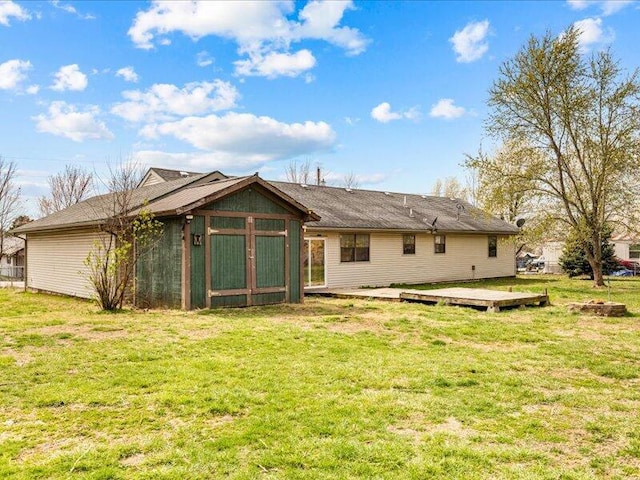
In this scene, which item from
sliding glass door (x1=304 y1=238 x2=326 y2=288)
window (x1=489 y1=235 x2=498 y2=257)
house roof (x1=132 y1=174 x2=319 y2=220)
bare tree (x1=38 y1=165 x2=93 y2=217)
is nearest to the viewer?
house roof (x1=132 y1=174 x2=319 y2=220)

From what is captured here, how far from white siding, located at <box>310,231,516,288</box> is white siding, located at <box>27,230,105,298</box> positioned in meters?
7.28

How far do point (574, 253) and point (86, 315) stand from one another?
23927 mm

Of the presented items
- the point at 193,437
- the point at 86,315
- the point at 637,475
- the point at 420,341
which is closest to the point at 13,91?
the point at 86,315

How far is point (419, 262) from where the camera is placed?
20609 mm

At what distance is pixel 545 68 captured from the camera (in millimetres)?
18453

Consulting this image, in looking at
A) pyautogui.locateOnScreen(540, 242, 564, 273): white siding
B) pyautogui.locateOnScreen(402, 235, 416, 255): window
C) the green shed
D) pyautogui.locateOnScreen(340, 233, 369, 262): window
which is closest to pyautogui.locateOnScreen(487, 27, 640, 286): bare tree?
pyautogui.locateOnScreen(402, 235, 416, 255): window

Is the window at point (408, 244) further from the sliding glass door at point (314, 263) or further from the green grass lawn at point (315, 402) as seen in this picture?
the green grass lawn at point (315, 402)

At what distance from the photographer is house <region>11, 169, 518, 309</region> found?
11.6 metres

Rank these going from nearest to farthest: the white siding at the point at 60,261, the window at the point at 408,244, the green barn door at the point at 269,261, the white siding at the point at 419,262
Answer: the green barn door at the point at 269,261
the white siding at the point at 60,261
the white siding at the point at 419,262
the window at the point at 408,244

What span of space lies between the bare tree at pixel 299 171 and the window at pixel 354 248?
86.5 feet

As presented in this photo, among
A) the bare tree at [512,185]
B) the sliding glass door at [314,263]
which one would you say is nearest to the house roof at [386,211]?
the sliding glass door at [314,263]

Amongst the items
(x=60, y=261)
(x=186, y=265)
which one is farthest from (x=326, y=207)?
(x=60, y=261)

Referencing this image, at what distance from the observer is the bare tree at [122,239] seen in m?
11.3

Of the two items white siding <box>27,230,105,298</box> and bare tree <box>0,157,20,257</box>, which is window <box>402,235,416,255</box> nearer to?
white siding <box>27,230,105,298</box>
